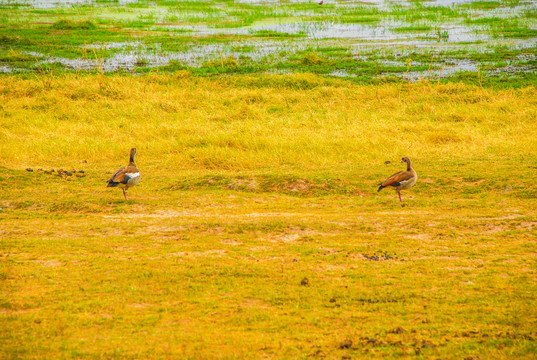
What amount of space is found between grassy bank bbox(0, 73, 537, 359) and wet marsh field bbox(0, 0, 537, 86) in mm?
8982

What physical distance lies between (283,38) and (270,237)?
30.0 metres

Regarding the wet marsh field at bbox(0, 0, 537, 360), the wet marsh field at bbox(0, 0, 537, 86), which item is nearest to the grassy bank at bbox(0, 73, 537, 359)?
the wet marsh field at bbox(0, 0, 537, 360)

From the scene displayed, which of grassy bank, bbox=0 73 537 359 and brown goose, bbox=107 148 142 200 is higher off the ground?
brown goose, bbox=107 148 142 200

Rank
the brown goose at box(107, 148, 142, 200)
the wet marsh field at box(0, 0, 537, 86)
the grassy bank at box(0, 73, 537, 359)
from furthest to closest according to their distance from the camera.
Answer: the wet marsh field at box(0, 0, 537, 86), the brown goose at box(107, 148, 142, 200), the grassy bank at box(0, 73, 537, 359)

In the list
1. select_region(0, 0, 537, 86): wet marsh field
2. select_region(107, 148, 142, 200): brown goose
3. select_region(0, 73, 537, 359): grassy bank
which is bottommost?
select_region(0, 73, 537, 359): grassy bank

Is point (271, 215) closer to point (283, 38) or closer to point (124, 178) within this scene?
point (124, 178)

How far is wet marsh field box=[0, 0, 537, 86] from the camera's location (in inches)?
1047

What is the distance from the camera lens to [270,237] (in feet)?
26.1

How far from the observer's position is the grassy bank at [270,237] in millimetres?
5074

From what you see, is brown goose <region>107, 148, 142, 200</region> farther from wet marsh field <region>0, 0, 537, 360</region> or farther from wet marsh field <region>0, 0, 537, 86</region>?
wet marsh field <region>0, 0, 537, 86</region>

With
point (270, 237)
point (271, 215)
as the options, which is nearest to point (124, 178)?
point (271, 215)

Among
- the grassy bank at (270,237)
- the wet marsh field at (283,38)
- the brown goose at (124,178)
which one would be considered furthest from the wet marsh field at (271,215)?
the wet marsh field at (283,38)

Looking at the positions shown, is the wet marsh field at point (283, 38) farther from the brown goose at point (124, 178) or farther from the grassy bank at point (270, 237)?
the brown goose at point (124, 178)

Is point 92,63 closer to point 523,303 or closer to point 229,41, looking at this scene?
point 229,41
